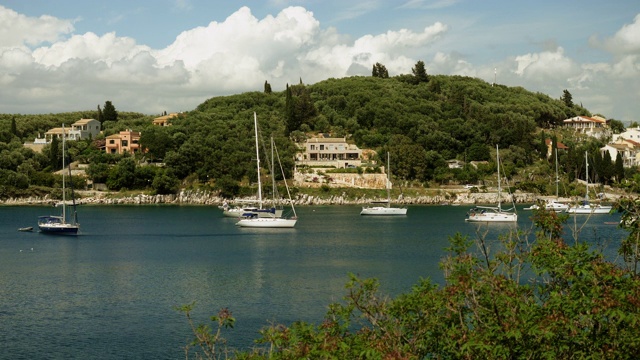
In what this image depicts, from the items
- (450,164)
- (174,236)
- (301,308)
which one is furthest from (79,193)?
(301,308)

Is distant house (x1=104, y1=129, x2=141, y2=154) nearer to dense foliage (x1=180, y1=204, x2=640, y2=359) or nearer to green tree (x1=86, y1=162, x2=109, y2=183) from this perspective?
green tree (x1=86, y1=162, x2=109, y2=183)

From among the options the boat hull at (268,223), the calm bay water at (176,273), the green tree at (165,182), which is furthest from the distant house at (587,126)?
the boat hull at (268,223)

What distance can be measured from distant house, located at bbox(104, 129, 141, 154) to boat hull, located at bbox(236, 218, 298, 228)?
43288 mm

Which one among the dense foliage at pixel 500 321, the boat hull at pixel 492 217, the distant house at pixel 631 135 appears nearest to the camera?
the dense foliage at pixel 500 321

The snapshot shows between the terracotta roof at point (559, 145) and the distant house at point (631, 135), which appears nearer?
the terracotta roof at point (559, 145)

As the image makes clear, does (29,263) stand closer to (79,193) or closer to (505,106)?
(79,193)

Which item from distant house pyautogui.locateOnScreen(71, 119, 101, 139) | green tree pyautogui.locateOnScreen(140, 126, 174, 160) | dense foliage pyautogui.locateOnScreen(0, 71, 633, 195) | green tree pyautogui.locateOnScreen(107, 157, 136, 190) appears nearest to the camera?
green tree pyautogui.locateOnScreen(107, 157, 136, 190)

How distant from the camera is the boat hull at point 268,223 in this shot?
185 feet

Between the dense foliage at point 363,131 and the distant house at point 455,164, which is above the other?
the dense foliage at point 363,131

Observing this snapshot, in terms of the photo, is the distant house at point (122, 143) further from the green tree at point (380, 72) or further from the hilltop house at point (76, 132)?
the green tree at point (380, 72)

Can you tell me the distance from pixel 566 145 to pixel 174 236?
69.8 meters

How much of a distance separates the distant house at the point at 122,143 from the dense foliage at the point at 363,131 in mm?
1734

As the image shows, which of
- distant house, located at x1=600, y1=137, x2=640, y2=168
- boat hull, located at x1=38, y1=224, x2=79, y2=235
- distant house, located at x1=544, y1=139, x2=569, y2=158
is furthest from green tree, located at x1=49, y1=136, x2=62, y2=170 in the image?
distant house, located at x1=600, y1=137, x2=640, y2=168

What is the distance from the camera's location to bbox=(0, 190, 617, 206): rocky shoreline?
3241 inches
